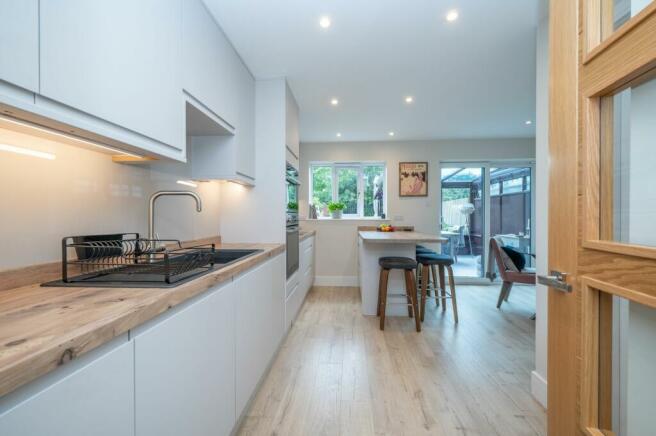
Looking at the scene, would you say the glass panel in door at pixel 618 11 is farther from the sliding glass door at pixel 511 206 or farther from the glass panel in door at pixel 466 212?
the sliding glass door at pixel 511 206

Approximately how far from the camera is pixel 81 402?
61 centimetres

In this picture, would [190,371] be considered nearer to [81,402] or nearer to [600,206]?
[81,402]

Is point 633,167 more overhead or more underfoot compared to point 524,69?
more underfoot

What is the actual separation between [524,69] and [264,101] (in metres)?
2.37

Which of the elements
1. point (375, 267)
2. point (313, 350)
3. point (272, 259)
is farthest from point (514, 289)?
point (272, 259)

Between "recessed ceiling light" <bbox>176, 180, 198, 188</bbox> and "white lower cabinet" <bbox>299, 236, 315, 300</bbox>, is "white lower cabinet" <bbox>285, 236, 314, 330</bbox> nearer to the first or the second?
"white lower cabinet" <bbox>299, 236, 315, 300</bbox>

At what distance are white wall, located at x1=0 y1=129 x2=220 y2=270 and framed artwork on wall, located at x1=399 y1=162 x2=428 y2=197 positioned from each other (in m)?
3.82

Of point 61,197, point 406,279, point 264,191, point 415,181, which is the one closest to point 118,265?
point 61,197

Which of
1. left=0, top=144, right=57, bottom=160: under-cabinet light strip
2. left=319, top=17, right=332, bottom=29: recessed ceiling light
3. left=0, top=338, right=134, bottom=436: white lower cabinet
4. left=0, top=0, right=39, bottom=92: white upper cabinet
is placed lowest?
left=0, top=338, right=134, bottom=436: white lower cabinet

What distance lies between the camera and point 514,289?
4520 mm

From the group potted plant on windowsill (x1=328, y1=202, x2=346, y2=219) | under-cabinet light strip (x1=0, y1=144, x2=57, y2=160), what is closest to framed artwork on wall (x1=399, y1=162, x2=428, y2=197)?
potted plant on windowsill (x1=328, y1=202, x2=346, y2=219)

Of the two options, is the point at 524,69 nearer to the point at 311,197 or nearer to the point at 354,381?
the point at 354,381

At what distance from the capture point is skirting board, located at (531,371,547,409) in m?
1.72

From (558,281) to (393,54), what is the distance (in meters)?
2.12
